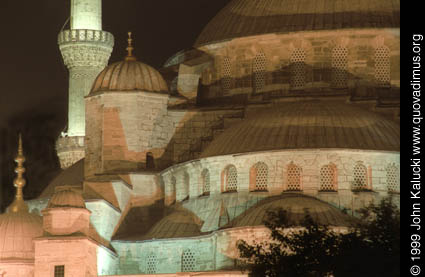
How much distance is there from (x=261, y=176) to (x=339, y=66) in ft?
28.4

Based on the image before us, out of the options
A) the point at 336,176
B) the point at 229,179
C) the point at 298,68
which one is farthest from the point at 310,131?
the point at 298,68

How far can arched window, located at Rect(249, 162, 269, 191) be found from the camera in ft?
257

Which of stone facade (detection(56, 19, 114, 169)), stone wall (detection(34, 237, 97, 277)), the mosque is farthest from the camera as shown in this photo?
stone facade (detection(56, 19, 114, 169))

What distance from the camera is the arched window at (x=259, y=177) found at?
257 ft

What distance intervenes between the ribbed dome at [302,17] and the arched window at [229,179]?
8.76m

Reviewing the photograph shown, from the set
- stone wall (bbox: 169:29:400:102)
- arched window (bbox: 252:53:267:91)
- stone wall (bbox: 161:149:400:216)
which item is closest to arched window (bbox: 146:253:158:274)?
stone wall (bbox: 161:149:400:216)

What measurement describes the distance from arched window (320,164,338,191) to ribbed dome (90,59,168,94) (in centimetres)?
901

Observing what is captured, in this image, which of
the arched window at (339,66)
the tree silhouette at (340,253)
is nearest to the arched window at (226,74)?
the arched window at (339,66)

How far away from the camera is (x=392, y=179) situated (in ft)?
256

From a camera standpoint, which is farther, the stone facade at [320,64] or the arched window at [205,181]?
the stone facade at [320,64]

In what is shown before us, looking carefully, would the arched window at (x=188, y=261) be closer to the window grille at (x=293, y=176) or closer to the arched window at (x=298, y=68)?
the window grille at (x=293, y=176)

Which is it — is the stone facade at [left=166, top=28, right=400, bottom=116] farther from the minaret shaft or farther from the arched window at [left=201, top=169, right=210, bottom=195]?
the minaret shaft

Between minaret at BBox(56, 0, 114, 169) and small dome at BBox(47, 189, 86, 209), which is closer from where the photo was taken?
small dome at BBox(47, 189, 86, 209)

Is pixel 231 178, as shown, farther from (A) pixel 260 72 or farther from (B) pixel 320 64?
(B) pixel 320 64
